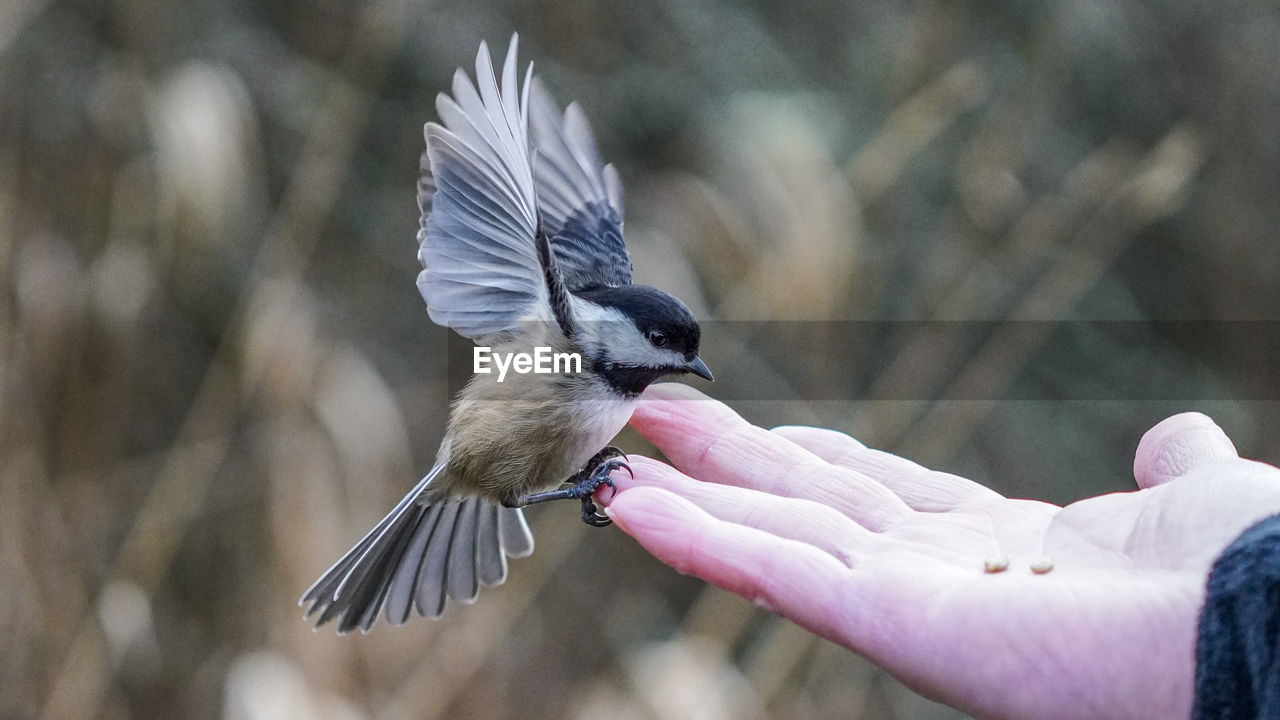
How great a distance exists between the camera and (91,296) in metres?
1.51

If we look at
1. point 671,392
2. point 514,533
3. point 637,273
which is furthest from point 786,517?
point 637,273

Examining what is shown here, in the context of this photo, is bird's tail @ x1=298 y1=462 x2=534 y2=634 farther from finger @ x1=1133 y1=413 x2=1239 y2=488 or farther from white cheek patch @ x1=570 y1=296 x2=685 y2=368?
finger @ x1=1133 y1=413 x2=1239 y2=488

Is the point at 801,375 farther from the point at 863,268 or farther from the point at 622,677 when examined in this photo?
the point at 622,677

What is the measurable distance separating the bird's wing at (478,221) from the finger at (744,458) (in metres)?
0.26

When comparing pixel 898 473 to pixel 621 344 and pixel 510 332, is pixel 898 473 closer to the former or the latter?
pixel 621 344

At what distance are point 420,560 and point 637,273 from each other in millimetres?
563

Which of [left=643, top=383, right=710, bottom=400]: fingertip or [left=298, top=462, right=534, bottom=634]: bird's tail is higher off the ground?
[left=643, top=383, right=710, bottom=400]: fingertip

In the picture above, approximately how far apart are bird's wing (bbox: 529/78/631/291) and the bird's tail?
322 millimetres

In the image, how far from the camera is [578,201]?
145 centimetres

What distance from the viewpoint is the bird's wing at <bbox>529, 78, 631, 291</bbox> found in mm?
1421

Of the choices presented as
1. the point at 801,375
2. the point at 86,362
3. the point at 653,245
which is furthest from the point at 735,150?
the point at 86,362

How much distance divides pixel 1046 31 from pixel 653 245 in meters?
0.81

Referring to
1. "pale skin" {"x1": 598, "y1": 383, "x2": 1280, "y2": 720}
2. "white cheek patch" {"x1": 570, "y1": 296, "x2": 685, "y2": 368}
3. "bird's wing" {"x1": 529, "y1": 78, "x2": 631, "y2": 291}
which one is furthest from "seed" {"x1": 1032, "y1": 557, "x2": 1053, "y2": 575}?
"bird's wing" {"x1": 529, "y1": 78, "x2": 631, "y2": 291}

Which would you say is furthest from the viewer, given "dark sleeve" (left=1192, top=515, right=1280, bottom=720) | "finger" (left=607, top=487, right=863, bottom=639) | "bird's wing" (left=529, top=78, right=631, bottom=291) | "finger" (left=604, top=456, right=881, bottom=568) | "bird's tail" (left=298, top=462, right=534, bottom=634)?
"bird's wing" (left=529, top=78, right=631, bottom=291)
